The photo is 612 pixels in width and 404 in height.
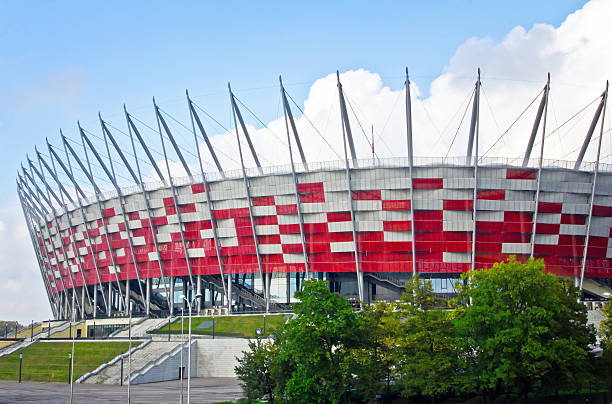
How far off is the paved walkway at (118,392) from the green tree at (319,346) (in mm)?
8079

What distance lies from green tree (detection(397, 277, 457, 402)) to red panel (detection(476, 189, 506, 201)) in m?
32.6

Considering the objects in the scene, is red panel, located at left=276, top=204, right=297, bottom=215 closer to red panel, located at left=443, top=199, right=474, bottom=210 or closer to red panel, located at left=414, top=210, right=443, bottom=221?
red panel, located at left=414, top=210, right=443, bottom=221

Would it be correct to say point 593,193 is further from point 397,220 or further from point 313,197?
point 313,197

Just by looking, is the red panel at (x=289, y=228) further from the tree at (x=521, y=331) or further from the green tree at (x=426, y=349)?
the tree at (x=521, y=331)

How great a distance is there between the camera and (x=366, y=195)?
233 feet

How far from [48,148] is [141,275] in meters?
23.6

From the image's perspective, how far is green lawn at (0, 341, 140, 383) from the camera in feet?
195

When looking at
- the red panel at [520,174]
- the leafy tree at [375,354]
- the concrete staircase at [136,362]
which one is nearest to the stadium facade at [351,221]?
the red panel at [520,174]

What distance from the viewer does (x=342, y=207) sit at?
71.8 meters

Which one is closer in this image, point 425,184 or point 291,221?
point 425,184

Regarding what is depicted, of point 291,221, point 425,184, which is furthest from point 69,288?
point 425,184

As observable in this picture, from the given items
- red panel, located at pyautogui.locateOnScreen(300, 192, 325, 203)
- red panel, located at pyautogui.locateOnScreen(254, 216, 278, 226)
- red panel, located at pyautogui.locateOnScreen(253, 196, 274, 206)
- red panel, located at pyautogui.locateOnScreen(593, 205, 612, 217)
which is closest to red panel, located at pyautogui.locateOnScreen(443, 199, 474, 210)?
red panel, located at pyautogui.locateOnScreen(593, 205, 612, 217)

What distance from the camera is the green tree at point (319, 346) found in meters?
35.5

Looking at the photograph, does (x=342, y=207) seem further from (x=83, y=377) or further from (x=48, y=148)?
(x=48, y=148)
